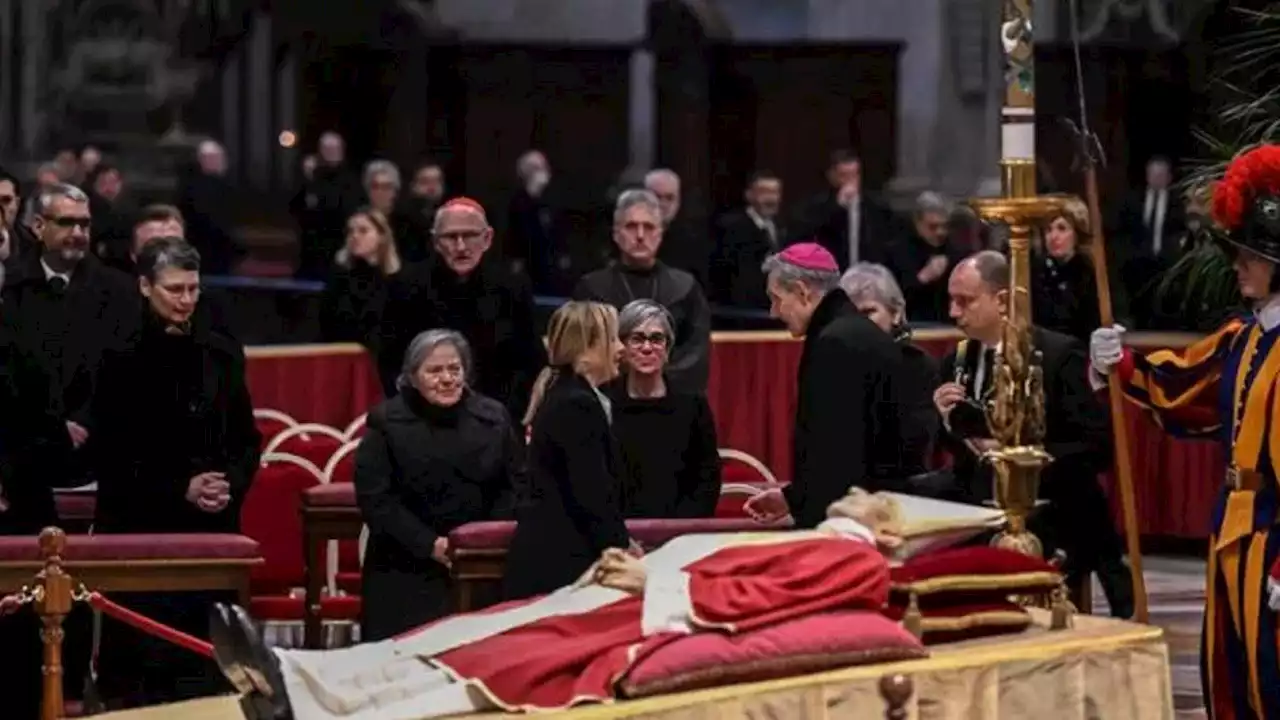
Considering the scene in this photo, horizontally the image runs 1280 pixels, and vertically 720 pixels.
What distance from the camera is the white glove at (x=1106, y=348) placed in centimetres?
816

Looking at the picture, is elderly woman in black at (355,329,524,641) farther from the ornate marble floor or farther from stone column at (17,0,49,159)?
stone column at (17,0,49,159)

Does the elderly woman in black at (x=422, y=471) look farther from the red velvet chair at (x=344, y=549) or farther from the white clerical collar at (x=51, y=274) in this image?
the white clerical collar at (x=51, y=274)

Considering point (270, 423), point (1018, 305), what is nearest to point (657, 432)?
point (1018, 305)

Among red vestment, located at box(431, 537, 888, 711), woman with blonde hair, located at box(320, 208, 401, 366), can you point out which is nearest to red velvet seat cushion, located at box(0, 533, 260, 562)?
red vestment, located at box(431, 537, 888, 711)

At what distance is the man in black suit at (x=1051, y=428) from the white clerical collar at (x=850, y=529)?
1358mm

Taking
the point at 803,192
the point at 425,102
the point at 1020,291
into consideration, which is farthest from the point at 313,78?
the point at 1020,291

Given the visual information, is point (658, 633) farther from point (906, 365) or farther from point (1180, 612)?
point (1180, 612)

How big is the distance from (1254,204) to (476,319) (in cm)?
403

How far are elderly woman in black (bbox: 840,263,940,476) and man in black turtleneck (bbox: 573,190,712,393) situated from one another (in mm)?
1321

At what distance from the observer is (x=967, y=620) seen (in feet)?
24.7

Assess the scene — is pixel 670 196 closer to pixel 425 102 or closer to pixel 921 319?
pixel 921 319

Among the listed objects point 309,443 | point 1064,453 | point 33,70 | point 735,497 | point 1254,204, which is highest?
point 33,70

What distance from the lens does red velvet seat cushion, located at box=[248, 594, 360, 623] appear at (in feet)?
35.4

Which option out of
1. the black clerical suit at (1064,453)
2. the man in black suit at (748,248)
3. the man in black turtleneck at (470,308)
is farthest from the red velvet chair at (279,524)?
the man in black suit at (748,248)
